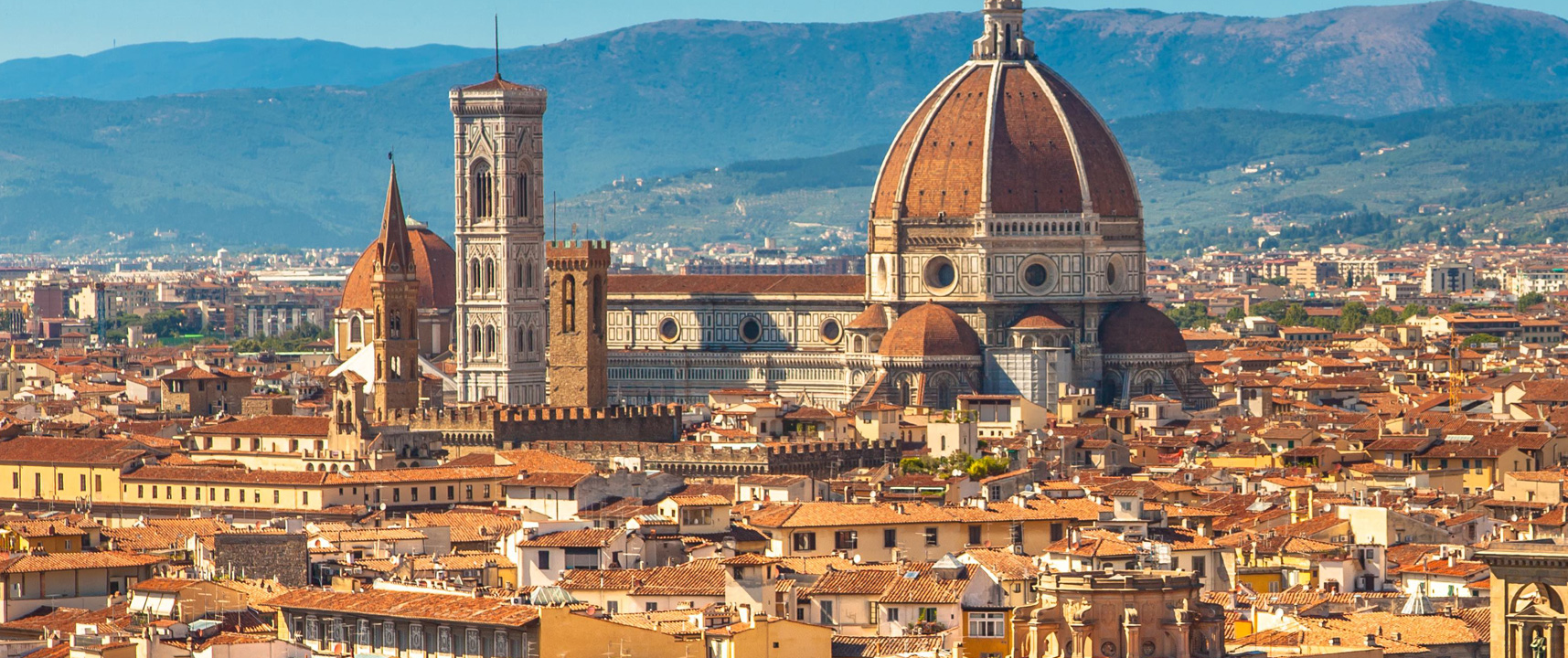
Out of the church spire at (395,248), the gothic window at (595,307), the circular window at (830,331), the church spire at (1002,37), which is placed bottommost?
the circular window at (830,331)

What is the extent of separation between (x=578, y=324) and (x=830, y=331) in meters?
12.7

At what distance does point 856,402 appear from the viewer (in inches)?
4668

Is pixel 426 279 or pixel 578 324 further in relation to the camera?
pixel 426 279

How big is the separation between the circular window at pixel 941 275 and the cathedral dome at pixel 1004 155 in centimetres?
158

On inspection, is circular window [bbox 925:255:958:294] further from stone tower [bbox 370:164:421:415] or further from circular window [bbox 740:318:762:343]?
stone tower [bbox 370:164:421:415]

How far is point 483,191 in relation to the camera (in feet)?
416

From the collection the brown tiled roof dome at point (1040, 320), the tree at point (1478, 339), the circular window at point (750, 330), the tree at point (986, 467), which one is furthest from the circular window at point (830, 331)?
the tree at point (986, 467)

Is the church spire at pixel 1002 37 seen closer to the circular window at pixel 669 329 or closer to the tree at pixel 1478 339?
the circular window at pixel 669 329

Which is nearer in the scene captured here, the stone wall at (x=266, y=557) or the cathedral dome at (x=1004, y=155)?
the stone wall at (x=266, y=557)

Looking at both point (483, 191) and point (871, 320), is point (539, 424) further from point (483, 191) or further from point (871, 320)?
point (871, 320)

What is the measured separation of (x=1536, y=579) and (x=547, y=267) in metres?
97.1

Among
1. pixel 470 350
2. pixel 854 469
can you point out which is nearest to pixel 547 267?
pixel 470 350

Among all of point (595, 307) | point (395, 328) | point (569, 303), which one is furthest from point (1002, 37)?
point (395, 328)

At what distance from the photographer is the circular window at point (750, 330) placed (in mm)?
132750
